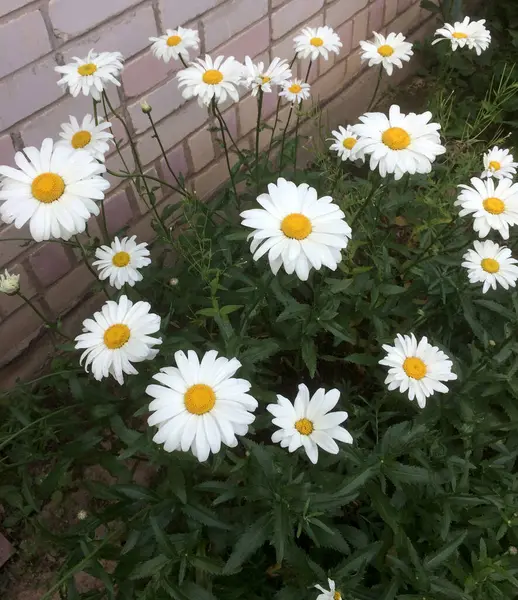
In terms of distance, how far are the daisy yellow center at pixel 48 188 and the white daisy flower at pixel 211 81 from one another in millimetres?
480

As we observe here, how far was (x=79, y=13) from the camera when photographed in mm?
1386

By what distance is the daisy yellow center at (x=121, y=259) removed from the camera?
1382 mm

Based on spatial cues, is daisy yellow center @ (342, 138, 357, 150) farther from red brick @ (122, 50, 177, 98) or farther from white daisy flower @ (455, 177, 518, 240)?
red brick @ (122, 50, 177, 98)

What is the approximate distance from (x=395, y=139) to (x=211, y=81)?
508mm

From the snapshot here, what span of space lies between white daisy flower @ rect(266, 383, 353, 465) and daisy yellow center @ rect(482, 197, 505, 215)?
25.9 inches

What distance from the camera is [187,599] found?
110 cm

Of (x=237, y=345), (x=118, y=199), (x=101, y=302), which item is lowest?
(x=237, y=345)

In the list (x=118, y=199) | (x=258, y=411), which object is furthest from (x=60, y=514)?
(x=118, y=199)

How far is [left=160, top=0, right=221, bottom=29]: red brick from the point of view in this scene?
159 centimetres

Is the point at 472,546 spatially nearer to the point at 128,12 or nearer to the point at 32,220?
the point at 32,220

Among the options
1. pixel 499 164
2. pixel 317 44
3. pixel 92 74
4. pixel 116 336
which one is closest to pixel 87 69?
pixel 92 74

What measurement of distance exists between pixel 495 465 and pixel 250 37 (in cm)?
160

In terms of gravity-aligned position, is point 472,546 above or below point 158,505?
above

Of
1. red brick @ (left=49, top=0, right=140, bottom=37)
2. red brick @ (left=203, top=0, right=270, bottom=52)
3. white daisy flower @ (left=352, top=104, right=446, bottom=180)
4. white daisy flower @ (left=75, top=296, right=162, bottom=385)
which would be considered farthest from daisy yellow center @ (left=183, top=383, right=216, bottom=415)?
red brick @ (left=203, top=0, right=270, bottom=52)
